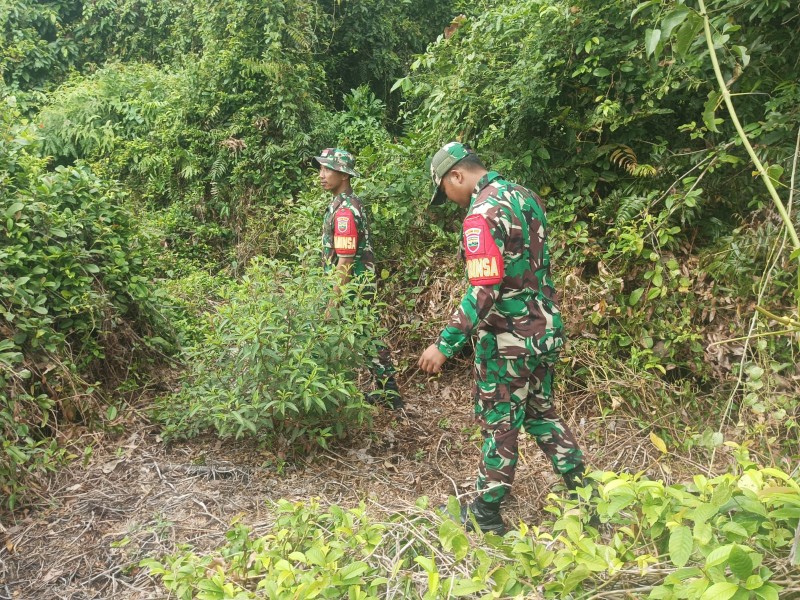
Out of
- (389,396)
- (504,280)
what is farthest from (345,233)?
(504,280)

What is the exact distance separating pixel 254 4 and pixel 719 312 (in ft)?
20.3

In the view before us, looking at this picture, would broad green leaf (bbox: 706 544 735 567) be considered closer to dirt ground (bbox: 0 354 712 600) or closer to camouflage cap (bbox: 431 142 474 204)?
dirt ground (bbox: 0 354 712 600)

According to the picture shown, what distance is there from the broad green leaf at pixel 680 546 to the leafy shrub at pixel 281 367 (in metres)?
2.25

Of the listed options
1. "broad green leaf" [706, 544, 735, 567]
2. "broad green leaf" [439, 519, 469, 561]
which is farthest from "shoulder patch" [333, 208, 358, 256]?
"broad green leaf" [706, 544, 735, 567]

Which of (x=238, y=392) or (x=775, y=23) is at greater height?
(x=775, y=23)

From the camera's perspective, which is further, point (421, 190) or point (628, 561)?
point (421, 190)

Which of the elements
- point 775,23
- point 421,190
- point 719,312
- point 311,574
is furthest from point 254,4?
point 311,574

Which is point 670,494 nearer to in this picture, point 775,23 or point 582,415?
point 582,415

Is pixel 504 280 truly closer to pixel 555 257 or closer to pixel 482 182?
pixel 482 182

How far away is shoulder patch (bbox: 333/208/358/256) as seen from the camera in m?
4.59

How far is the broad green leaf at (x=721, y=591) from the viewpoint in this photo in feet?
4.43

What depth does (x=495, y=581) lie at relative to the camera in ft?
5.76

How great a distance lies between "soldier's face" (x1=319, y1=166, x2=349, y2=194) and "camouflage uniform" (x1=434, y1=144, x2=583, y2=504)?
1.85 metres

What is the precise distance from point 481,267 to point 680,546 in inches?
62.1
